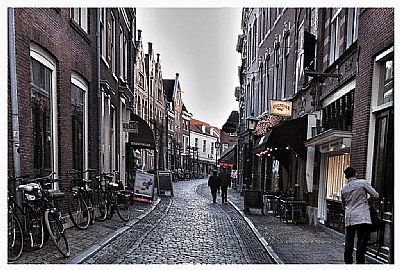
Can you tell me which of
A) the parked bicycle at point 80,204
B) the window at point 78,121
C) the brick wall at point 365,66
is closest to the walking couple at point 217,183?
the window at point 78,121

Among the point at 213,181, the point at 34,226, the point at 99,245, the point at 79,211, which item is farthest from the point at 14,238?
the point at 213,181

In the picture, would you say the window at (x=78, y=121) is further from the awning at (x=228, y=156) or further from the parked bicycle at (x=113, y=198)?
the awning at (x=228, y=156)

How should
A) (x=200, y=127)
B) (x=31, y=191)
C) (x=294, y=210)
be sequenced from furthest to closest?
1. (x=200, y=127)
2. (x=294, y=210)
3. (x=31, y=191)

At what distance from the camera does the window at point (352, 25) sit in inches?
289

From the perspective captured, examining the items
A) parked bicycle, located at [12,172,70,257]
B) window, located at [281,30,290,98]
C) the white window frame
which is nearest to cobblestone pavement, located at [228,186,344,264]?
the white window frame

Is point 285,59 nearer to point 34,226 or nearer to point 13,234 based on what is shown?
point 34,226

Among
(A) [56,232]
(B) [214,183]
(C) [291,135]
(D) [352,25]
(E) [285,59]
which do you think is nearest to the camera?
(A) [56,232]

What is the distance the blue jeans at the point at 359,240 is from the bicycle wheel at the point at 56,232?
3.14 m

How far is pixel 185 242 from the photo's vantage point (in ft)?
22.3

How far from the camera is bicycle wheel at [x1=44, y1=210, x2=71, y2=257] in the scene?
5152 millimetres

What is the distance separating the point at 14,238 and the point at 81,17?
15.4 feet

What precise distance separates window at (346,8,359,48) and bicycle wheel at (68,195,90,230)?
5012 mm
